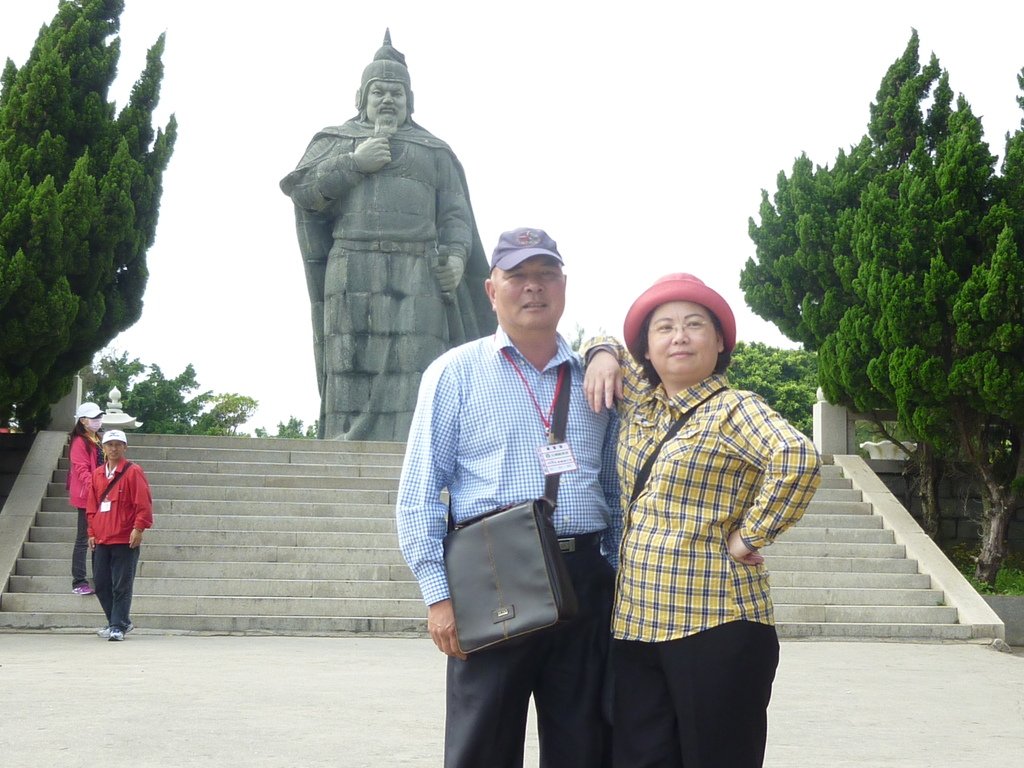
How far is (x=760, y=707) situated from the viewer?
282 centimetres

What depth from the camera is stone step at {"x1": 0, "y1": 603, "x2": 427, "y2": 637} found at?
8797 millimetres

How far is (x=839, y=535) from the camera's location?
11188 mm

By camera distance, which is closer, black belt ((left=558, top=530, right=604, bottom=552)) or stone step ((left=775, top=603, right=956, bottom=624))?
black belt ((left=558, top=530, right=604, bottom=552))

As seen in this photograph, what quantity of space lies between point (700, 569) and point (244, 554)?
7.72 meters

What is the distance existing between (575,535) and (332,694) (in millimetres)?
3100

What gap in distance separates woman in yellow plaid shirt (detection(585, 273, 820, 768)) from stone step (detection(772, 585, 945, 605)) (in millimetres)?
6990

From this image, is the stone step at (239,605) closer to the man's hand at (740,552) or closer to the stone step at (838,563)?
the stone step at (838,563)

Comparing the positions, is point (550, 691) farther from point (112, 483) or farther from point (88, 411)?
point (88, 411)

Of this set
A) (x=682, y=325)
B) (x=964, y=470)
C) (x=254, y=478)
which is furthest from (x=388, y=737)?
(x=964, y=470)

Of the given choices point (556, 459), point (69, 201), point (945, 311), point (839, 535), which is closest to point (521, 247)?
point (556, 459)

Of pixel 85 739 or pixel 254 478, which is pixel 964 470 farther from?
pixel 85 739

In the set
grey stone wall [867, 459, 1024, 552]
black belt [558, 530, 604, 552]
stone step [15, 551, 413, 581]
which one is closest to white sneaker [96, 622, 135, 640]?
stone step [15, 551, 413, 581]

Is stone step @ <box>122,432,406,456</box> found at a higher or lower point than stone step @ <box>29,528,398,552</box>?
higher

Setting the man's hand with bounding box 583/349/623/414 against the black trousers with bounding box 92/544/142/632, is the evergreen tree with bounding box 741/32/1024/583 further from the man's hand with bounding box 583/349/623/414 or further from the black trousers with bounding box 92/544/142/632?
the man's hand with bounding box 583/349/623/414
